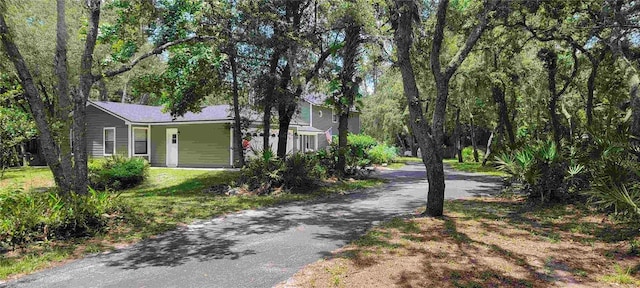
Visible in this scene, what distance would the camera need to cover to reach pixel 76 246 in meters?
6.29

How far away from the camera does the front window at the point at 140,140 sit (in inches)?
870

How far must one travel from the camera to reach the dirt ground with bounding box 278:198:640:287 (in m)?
4.51

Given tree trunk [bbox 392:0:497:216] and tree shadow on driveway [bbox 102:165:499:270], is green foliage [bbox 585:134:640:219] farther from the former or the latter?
tree shadow on driveway [bbox 102:165:499:270]

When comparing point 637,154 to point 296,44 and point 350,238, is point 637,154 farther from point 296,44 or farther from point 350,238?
point 296,44

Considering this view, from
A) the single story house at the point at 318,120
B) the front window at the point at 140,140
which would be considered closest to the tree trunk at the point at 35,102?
the front window at the point at 140,140

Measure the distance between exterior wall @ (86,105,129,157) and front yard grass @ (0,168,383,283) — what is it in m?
4.02

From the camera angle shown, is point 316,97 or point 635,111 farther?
point 316,97

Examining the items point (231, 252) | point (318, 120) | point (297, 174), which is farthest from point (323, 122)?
point (231, 252)

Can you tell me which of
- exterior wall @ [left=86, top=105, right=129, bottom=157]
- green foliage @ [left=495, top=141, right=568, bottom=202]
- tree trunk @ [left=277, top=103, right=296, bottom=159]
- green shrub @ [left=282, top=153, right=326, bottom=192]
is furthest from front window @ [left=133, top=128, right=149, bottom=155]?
green foliage @ [left=495, top=141, right=568, bottom=202]

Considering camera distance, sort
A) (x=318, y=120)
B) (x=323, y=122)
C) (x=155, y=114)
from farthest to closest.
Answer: (x=323, y=122) < (x=318, y=120) < (x=155, y=114)

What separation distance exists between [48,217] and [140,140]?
16792 mm

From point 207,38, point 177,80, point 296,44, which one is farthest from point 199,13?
point 177,80

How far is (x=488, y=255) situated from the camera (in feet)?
17.8

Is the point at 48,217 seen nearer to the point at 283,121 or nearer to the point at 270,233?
the point at 270,233
